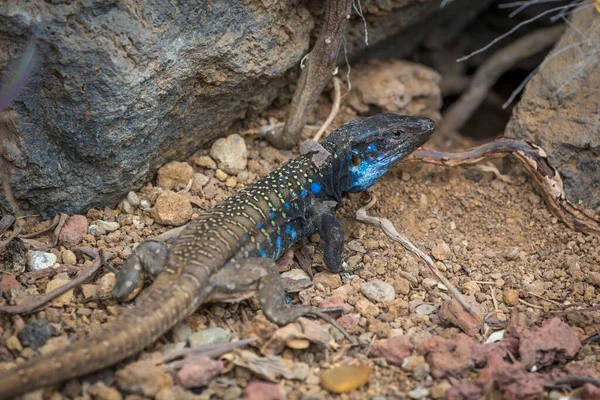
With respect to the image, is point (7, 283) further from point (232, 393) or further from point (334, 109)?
point (334, 109)

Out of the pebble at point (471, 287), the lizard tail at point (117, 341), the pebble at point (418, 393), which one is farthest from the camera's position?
the pebble at point (471, 287)

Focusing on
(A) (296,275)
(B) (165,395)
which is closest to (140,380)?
(B) (165,395)

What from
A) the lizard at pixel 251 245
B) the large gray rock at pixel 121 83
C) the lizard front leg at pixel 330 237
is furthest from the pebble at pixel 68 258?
the lizard front leg at pixel 330 237

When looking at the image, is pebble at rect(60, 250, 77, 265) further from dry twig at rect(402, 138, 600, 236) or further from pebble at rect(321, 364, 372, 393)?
dry twig at rect(402, 138, 600, 236)

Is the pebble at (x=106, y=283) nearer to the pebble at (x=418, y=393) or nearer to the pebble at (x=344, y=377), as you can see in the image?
the pebble at (x=344, y=377)

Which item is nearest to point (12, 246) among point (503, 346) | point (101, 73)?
point (101, 73)

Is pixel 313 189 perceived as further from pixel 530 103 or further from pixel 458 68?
pixel 458 68

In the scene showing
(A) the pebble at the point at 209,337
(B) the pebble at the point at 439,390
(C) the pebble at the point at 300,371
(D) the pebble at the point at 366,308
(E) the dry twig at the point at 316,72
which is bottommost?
(B) the pebble at the point at 439,390
